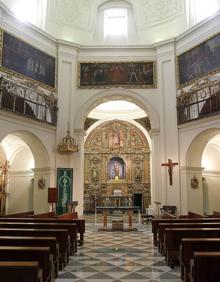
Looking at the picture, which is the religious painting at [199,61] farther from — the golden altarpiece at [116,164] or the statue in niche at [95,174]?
the statue in niche at [95,174]

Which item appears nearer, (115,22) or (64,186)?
(64,186)

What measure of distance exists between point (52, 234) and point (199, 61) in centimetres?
1198

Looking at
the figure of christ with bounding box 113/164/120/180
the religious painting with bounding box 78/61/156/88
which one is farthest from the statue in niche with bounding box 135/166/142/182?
the religious painting with bounding box 78/61/156/88

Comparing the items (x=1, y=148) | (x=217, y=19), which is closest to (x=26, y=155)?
(x=1, y=148)

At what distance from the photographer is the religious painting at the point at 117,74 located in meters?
17.6

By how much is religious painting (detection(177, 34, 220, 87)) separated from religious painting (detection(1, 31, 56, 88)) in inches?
267

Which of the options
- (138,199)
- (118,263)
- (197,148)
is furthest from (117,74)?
(118,263)

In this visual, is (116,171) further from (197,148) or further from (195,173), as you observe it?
(197,148)

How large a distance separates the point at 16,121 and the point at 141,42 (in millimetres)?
8701

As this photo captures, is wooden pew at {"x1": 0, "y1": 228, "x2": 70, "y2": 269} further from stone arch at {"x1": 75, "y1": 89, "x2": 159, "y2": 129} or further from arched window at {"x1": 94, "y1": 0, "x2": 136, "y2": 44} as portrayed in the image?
arched window at {"x1": 94, "y1": 0, "x2": 136, "y2": 44}

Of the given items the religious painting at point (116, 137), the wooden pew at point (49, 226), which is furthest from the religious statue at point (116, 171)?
the wooden pew at point (49, 226)

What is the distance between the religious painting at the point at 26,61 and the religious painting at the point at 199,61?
6.78m

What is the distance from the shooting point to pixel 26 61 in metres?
15.3

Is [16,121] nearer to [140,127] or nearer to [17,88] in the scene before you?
[17,88]
